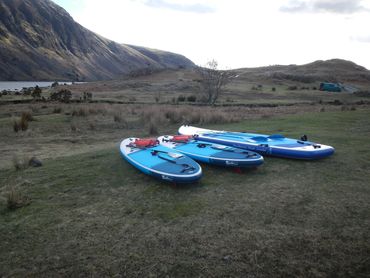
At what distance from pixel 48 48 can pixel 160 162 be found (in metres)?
155

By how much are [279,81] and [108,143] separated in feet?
137

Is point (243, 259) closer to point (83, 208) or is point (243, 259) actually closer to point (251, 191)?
point (251, 191)

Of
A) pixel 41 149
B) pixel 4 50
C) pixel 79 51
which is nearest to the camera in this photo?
pixel 41 149

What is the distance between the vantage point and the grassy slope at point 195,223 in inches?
147

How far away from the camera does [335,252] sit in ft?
12.6

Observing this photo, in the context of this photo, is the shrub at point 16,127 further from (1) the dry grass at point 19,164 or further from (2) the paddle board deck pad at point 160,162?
(2) the paddle board deck pad at point 160,162

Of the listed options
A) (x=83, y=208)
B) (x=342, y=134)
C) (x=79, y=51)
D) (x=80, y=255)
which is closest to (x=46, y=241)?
(x=80, y=255)

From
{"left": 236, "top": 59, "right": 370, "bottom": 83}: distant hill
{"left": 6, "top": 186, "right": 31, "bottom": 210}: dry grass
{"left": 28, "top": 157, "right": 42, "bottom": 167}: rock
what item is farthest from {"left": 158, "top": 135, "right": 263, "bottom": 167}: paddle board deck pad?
{"left": 236, "top": 59, "right": 370, "bottom": 83}: distant hill

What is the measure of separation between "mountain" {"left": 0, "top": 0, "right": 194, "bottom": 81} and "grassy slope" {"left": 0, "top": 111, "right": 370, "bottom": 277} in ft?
308

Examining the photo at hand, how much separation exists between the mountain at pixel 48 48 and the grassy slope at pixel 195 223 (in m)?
94.0

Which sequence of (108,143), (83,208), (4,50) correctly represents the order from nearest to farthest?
(83,208) < (108,143) < (4,50)

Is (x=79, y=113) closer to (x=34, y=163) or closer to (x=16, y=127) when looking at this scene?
(x=16, y=127)

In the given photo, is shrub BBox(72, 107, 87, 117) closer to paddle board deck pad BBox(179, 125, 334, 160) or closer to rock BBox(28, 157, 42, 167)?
rock BBox(28, 157, 42, 167)

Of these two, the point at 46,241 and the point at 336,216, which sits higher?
the point at 336,216
